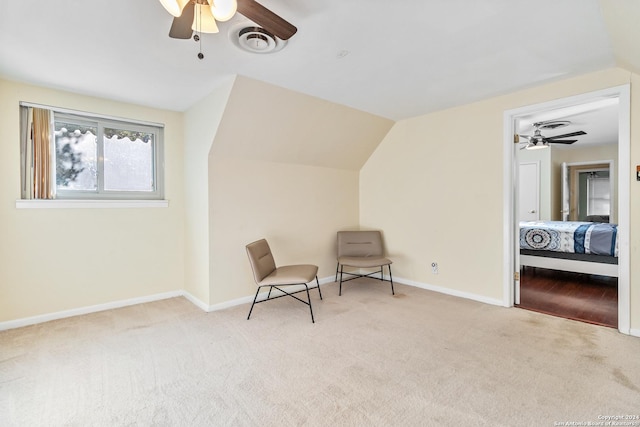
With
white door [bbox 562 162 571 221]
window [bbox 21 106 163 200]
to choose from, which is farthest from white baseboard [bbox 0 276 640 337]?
white door [bbox 562 162 571 221]

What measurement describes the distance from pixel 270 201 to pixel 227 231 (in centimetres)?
66

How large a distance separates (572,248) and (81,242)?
5.98 m

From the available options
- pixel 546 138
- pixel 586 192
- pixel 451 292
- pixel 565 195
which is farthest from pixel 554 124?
pixel 586 192

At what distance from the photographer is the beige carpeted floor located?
65.9 inches

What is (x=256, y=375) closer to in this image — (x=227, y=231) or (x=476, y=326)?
(x=227, y=231)

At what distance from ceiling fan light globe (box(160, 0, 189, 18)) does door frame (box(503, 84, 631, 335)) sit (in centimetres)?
320

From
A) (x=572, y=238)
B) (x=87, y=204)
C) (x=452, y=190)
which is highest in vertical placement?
(x=452, y=190)

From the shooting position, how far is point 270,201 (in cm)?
374

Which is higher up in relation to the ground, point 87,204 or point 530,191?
point 530,191

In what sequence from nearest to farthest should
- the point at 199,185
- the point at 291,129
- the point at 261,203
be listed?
the point at 199,185 → the point at 291,129 → the point at 261,203

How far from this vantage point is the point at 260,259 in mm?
3182

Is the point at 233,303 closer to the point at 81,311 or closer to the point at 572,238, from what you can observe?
the point at 81,311

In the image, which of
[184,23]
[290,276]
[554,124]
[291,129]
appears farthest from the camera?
[554,124]

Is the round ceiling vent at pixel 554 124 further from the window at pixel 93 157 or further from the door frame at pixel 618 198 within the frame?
the window at pixel 93 157
